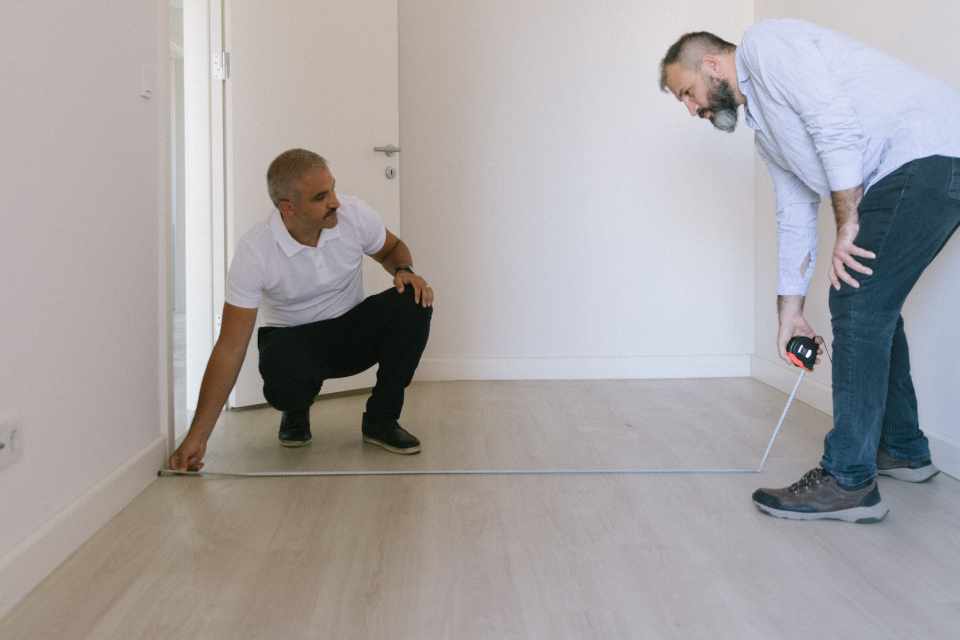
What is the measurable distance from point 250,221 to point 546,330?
1439 mm

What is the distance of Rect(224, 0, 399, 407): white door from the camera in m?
3.33

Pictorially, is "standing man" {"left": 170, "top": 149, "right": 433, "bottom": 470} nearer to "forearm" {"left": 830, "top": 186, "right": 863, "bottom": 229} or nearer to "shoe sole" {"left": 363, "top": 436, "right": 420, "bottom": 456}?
"shoe sole" {"left": 363, "top": 436, "right": 420, "bottom": 456}

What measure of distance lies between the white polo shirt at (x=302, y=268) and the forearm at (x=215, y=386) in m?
0.16

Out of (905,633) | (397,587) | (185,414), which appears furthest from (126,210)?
(905,633)

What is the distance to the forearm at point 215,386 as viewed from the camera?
7.42 ft

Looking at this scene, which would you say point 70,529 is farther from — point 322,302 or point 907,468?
point 907,468

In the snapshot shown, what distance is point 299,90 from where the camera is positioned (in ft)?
11.5

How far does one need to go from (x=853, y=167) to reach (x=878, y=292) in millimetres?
269

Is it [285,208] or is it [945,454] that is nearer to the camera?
[945,454]

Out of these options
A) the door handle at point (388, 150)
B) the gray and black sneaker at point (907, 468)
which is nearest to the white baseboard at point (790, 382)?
the gray and black sneaker at point (907, 468)

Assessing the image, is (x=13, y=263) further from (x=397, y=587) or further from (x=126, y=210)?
(x=397, y=587)

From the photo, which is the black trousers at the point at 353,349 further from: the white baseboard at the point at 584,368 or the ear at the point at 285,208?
the white baseboard at the point at 584,368

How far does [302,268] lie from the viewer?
260 centimetres

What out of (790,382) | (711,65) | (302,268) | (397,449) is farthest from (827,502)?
(790,382)
